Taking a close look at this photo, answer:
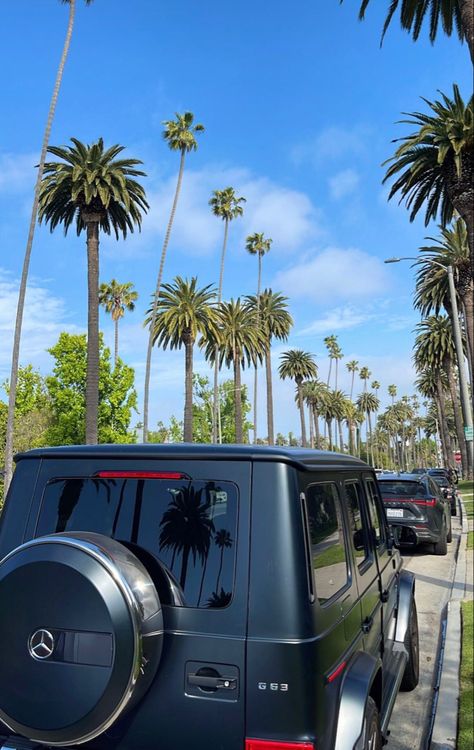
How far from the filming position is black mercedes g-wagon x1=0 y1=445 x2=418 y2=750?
2.02 m

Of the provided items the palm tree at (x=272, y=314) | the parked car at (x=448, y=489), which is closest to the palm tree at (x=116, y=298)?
the palm tree at (x=272, y=314)

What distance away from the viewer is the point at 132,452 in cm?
250

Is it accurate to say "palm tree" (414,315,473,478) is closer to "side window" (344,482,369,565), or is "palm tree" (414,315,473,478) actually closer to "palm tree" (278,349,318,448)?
"palm tree" (278,349,318,448)

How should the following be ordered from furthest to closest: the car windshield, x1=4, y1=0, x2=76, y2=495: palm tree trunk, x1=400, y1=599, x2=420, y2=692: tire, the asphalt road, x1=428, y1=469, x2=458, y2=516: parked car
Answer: x1=4, y1=0, x2=76, y2=495: palm tree trunk < x1=428, y1=469, x2=458, y2=516: parked car < the car windshield < x1=400, y1=599, x2=420, y2=692: tire < the asphalt road

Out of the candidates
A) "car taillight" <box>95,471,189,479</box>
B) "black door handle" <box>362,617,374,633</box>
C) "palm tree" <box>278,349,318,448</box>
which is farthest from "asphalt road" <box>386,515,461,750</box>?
"palm tree" <box>278,349,318,448</box>

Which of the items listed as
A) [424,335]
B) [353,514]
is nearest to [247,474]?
[353,514]

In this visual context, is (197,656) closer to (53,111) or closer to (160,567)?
(160,567)

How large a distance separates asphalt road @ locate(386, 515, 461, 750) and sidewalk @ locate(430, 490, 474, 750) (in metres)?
0.11

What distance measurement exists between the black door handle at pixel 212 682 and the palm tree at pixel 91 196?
26547 millimetres

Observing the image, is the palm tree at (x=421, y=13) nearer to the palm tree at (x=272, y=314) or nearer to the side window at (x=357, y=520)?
the side window at (x=357, y=520)

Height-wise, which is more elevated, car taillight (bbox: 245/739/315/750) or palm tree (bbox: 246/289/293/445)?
palm tree (bbox: 246/289/293/445)

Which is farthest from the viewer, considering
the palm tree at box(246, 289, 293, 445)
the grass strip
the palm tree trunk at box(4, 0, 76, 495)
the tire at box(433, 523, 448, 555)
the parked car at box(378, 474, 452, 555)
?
the palm tree at box(246, 289, 293, 445)

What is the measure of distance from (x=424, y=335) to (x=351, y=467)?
51.1 m

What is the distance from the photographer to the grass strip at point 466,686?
4066mm
